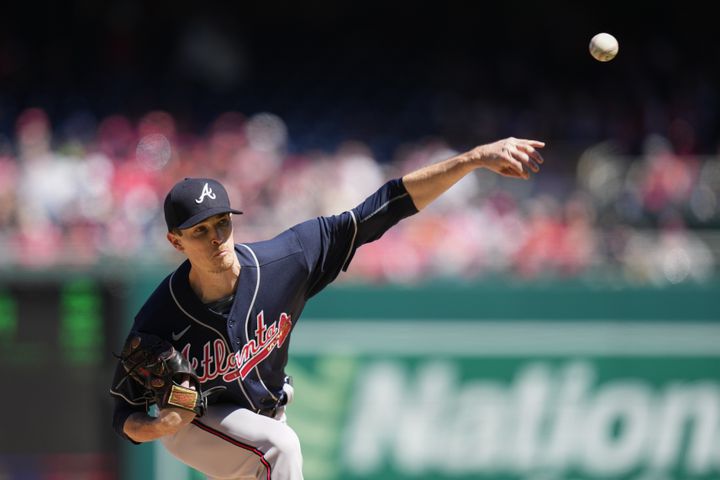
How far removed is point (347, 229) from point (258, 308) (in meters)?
0.45

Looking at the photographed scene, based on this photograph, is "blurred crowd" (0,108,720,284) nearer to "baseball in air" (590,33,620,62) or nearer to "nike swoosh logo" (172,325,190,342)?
"nike swoosh logo" (172,325,190,342)

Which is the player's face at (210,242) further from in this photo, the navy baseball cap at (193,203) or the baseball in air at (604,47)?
the baseball in air at (604,47)

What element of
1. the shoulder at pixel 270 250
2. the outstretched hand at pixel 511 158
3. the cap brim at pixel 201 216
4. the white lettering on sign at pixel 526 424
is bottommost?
the white lettering on sign at pixel 526 424

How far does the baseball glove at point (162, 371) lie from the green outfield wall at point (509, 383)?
4113 mm

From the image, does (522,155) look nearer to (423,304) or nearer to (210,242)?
(210,242)

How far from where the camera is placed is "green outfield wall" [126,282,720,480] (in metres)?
8.12

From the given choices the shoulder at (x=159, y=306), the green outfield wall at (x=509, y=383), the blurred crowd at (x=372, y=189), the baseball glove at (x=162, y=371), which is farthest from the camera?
the blurred crowd at (x=372, y=189)

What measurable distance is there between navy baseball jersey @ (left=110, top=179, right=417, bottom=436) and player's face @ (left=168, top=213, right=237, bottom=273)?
152mm

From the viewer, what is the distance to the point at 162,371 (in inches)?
153

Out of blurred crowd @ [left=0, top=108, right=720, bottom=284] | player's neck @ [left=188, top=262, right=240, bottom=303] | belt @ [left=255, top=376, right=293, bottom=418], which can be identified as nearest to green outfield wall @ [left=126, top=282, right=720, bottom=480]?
blurred crowd @ [left=0, top=108, right=720, bottom=284]

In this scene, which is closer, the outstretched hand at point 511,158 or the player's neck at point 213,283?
the outstretched hand at point 511,158

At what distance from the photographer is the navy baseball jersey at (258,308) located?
412 cm

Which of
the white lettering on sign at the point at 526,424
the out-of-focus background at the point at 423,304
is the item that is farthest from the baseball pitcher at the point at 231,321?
the white lettering on sign at the point at 526,424

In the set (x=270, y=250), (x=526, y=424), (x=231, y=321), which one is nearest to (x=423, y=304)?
(x=526, y=424)
